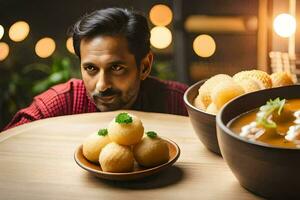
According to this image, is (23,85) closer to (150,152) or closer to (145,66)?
(145,66)

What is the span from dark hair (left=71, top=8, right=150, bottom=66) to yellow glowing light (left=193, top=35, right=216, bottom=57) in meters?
1.34

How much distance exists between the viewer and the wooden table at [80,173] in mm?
1218

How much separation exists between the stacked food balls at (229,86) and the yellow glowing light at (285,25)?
1.74 meters

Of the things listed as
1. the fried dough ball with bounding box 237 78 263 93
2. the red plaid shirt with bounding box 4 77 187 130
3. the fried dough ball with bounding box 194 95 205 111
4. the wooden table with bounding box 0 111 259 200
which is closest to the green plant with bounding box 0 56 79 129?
the red plaid shirt with bounding box 4 77 187 130

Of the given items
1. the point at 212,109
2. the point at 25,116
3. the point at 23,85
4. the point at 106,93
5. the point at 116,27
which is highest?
the point at 116,27

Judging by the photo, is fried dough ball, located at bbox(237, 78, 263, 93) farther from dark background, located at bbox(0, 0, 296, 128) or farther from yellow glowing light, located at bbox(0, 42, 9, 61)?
yellow glowing light, located at bbox(0, 42, 9, 61)

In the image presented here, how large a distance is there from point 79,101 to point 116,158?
117 cm

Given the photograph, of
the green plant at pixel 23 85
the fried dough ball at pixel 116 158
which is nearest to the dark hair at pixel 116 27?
the fried dough ball at pixel 116 158

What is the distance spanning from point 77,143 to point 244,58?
2.26m

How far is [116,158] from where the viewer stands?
124 cm

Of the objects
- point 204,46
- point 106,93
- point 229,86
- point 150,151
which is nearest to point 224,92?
point 229,86

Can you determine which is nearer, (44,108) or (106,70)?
(106,70)

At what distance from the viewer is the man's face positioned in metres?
2.11

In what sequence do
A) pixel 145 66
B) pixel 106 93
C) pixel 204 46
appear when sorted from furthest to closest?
pixel 204 46 → pixel 145 66 → pixel 106 93
